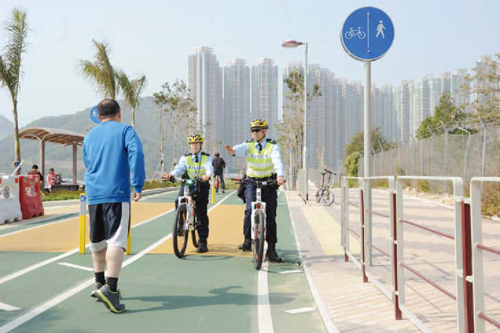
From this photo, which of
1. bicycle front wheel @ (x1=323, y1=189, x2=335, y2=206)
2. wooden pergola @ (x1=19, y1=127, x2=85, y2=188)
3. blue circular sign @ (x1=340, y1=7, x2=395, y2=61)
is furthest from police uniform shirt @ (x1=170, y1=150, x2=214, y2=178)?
wooden pergola @ (x1=19, y1=127, x2=85, y2=188)

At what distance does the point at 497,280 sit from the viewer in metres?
6.33

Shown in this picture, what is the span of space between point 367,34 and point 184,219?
12.4 ft

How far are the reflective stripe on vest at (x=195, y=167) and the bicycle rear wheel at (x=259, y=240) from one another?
161cm

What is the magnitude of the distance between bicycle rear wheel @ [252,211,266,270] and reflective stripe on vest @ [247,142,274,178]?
0.68m

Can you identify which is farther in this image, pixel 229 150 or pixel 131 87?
pixel 131 87

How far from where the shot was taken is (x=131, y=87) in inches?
1280

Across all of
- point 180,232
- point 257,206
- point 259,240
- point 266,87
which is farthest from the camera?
point 266,87

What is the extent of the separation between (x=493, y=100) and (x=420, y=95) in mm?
95234

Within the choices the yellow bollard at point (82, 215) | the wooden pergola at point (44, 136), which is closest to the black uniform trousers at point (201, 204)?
the yellow bollard at point (82, 215)

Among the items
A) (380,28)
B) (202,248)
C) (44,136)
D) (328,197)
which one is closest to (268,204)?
(202,248)

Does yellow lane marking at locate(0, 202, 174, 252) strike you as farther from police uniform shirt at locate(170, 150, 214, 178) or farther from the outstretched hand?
the outstretched hand

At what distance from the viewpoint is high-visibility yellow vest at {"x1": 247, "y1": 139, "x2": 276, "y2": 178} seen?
807 centimetres

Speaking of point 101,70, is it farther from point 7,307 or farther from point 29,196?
point 7,307

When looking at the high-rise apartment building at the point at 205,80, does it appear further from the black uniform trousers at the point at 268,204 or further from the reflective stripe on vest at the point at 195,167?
the black uniform trousers at the point at 268,204
